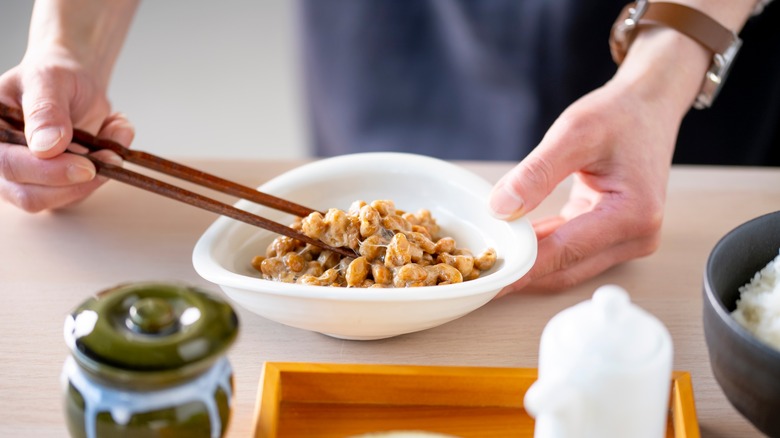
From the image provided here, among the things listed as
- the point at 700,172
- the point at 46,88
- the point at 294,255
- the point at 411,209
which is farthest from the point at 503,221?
the point at 46,88

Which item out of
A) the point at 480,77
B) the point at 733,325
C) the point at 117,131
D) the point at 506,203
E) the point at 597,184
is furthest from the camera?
the point at 480,77

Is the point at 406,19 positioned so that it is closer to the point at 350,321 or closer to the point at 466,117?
the point at 466,117

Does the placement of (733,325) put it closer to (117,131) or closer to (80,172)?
(80,172)

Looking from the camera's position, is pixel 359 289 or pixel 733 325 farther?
pixel 359 289

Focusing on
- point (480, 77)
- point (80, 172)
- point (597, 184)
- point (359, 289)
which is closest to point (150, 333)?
point (359, 289)

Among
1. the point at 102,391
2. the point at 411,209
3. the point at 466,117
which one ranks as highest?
the point at 102,391

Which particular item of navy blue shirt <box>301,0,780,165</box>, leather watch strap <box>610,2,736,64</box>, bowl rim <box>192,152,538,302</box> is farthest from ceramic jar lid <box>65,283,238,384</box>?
navy blue shirt <box>301,0,780,165</box>
